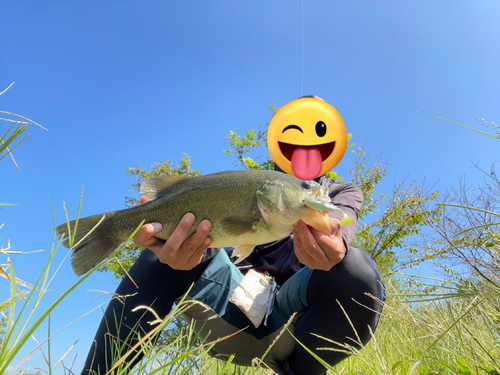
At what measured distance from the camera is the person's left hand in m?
1.76

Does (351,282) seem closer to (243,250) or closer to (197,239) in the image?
(243,250)

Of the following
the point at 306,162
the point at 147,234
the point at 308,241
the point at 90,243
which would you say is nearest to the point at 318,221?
the point at 308,241

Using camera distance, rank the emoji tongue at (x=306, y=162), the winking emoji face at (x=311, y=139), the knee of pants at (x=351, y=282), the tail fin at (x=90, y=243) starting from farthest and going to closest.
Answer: the winking emoji face at (x=311, y=139)
the emoji tongue at (x=306, y=162)
the knee of pants at (x=351, y=282)
the tail fin at (x=90, y=243)

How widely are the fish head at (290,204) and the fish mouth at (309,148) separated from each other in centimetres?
157

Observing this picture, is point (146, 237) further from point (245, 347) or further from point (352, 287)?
point (352, 287)

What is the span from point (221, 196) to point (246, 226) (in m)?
0.20

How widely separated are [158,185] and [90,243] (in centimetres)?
45

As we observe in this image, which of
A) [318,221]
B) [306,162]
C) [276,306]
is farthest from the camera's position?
[306,162]

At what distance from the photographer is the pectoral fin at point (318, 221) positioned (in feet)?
5.61

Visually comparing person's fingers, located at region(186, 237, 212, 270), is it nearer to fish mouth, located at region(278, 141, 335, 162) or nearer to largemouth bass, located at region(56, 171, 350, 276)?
largemouth bass, located at region(56, 171, 350, 276)

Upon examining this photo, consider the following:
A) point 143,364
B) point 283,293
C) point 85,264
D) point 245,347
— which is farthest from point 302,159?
point 143,364

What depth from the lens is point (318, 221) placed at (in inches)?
67.4

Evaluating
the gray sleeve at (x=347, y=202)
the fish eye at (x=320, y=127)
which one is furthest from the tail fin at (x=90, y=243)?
the fish eye at (x=320, y=127)

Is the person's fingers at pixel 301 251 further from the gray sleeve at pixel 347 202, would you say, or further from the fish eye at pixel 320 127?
the fish eye at pixel 320 127
